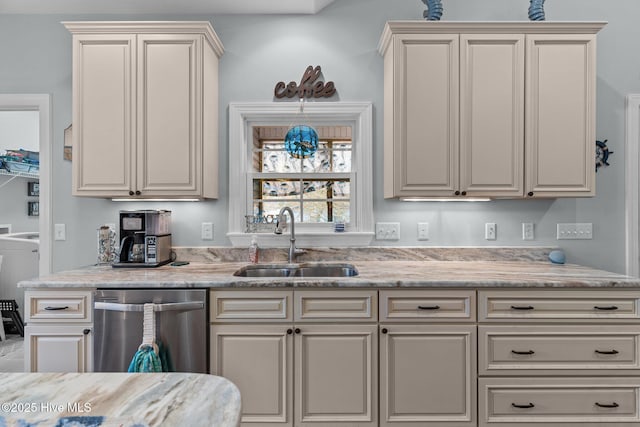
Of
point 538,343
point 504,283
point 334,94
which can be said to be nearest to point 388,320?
point 504,283

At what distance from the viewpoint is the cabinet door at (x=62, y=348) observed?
1993 millimetres

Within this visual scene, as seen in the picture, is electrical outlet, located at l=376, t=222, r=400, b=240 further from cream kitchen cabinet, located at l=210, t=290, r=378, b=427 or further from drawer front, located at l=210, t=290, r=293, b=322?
drawer front, located at l=210, t=290, r=293, b=322

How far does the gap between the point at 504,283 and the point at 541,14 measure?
69.6 inches

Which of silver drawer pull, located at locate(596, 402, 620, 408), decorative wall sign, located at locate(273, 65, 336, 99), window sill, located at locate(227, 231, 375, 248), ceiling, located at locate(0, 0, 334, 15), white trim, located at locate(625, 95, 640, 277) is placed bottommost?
silver drawer pull, located at locate(596, 402, 620, 408)

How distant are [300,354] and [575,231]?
213 centimetres

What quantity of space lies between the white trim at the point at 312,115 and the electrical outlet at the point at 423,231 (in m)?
0.34

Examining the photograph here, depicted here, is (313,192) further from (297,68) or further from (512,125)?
(512,125)

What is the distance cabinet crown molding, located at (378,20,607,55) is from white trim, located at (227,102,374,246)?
56 centimetres

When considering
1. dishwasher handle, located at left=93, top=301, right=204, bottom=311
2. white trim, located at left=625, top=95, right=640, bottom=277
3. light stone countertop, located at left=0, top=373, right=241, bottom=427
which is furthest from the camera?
white trim, located at left=625, top=95, right=640, bottom=277

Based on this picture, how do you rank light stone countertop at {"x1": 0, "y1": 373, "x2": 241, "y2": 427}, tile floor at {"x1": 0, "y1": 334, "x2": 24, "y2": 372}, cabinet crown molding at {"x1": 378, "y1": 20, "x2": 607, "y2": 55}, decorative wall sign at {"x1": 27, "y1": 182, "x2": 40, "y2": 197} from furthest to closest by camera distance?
decorative wall sign at {"x1": 27, "y1": 182, "x2": 40, "y2": 197} < tile floor at {"x1": 0, "y1": 334, "x2": 24, "y2": 372} < cabinet crown molding at {"x1": 378, "y1": 20, "x2": 607, "y2": 55} < light stone countertop at {"x1": 0, "y1": 373, "x2": 241, "y2": 427}

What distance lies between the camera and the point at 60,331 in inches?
78.7

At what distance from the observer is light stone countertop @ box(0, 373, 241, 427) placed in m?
0.70

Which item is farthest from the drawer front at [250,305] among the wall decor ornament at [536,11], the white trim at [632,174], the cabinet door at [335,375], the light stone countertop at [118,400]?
the white trim at [632,174]

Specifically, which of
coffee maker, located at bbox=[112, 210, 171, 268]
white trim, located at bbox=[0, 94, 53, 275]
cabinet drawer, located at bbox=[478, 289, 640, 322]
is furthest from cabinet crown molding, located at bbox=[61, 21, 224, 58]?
cabinet drawer, located at bbox=[478, 289, 640, 322]
